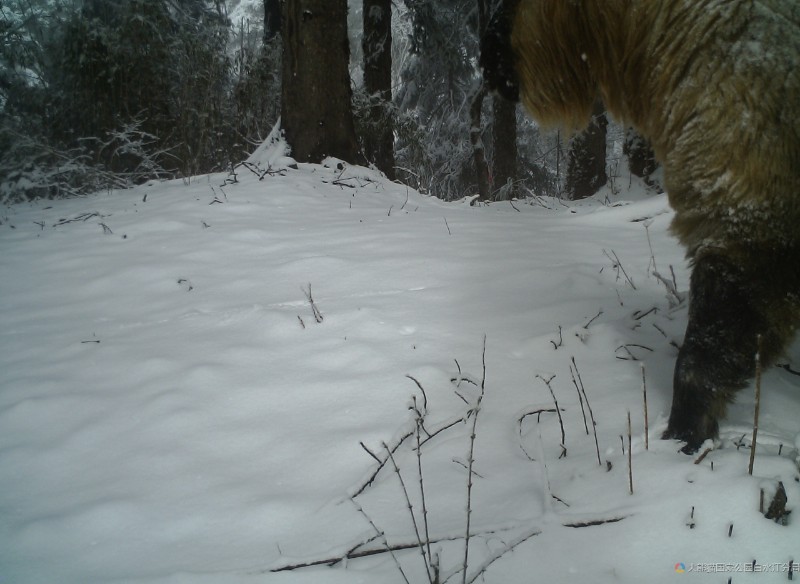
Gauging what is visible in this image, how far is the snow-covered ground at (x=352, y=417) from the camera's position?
119cm

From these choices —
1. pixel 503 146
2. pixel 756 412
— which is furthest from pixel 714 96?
pixel 503 146

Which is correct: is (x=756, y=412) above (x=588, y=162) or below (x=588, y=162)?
below

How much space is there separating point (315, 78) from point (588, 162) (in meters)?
5.14

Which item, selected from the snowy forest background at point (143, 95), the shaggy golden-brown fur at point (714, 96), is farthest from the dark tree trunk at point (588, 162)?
the shaggy golden-brown fur at point (714, 96)

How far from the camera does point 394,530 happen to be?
1316 mm

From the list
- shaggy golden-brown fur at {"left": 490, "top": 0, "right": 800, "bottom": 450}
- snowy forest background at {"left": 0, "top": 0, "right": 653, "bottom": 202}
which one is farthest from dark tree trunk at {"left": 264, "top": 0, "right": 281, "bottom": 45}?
shaggy golden-brown fur at {"left": 490, "top": 0, "right": 800, "bottom": 450}

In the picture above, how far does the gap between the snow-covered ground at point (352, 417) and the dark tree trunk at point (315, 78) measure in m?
2.59

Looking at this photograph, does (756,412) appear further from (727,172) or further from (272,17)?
(272,17)

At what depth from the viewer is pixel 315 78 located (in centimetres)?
571

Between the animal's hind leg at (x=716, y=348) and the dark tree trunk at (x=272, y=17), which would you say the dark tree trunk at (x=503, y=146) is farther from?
the animal's hind leg at (x=716, y=348)

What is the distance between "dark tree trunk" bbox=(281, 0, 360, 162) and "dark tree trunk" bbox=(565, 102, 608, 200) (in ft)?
14.9

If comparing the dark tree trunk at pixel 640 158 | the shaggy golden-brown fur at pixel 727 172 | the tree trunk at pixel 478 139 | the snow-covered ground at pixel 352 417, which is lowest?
the snow-covered ground at pixel 352 417

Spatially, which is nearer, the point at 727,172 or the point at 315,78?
the point at 727,172

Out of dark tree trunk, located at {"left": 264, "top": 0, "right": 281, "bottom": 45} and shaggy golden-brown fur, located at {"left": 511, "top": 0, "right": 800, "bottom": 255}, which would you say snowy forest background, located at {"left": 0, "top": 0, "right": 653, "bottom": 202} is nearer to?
dark tree trunk, located at {"left": 264, "top": 0, "right": 281, "bottom": 45}
